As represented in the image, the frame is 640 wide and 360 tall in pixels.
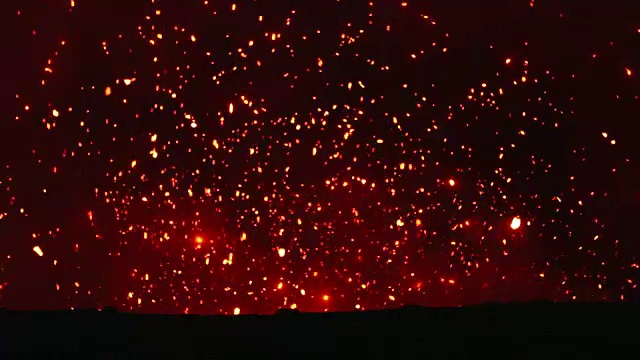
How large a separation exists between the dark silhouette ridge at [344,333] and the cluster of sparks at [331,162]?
13.3 inches

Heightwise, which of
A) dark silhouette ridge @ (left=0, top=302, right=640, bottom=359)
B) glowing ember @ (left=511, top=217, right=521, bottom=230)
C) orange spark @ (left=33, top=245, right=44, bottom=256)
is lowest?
dark silhouette ridge @ (left=0, top=302, right=640, bottom=359)

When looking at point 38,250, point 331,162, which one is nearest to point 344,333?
point 331,162

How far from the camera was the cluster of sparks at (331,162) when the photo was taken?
680 millimetres

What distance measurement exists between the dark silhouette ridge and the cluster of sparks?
0.34 metres

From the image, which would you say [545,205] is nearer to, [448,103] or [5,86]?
[448,103]

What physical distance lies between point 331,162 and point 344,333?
0.36m

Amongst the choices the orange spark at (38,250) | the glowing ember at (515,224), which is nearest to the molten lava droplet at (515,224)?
the glowing ember at (515,224)

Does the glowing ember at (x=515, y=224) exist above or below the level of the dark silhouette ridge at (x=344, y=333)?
above

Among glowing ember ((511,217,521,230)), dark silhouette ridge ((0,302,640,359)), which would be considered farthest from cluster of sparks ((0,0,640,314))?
dark silhouette ridge ((0,302,640,359))

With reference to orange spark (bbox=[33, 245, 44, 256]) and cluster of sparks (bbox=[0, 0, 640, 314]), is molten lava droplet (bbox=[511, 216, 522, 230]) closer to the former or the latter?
cluster of sparks (bbox=[0, 0, 640, 314])

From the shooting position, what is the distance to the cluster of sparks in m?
0.68

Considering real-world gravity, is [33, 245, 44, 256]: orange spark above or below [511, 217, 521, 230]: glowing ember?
above

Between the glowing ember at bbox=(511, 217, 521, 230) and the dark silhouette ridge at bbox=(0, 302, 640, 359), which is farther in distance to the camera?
the glowing ember at bbox=(511, 217, 521, 230)

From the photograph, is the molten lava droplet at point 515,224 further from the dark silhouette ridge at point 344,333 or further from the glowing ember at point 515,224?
the dark silhouette ridge at point 344,333
